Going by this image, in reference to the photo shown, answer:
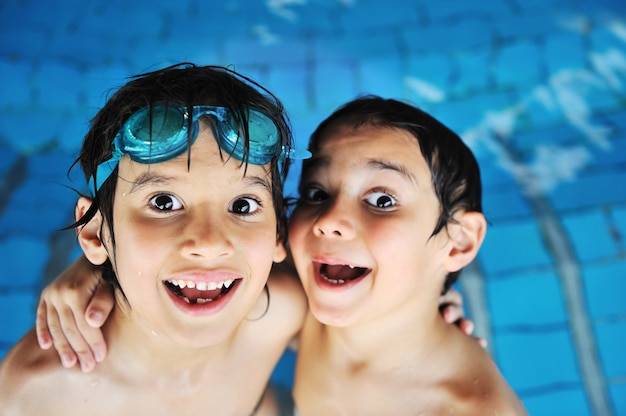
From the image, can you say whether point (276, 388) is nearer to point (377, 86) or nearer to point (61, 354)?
point (61, 354)

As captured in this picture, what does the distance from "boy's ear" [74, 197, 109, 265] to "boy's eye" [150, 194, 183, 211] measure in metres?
0.33

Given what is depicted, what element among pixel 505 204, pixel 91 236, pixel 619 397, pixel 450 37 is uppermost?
pixel 450 37

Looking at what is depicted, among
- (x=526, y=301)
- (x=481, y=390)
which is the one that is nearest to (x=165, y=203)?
(x=481, y=390)

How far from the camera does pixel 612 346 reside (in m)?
3.59

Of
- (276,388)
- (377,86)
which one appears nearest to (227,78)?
(276,388)

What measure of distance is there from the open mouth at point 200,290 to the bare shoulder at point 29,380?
0.59m

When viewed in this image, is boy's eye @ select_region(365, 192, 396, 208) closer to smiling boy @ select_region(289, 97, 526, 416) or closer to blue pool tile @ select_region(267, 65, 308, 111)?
smiling boy @ select_region(289, 97, 526, 416)

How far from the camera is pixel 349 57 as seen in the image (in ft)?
16.6

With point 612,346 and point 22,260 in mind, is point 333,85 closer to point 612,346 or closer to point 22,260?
point 22,260

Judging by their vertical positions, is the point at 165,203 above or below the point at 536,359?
below

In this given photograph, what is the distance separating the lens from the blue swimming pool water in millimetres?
3688

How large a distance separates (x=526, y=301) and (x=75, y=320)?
2.72m

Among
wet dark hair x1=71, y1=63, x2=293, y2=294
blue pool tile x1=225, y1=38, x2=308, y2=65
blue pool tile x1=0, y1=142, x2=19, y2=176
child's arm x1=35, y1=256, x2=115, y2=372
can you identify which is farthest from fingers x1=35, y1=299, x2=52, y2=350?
blue pool tile x1=225, y1=38, x2=308, y2=65

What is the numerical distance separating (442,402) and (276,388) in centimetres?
113
